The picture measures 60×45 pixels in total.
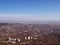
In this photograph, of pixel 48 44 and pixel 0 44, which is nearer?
pixel 0 44

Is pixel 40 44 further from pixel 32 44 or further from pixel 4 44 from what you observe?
pixel 4 44

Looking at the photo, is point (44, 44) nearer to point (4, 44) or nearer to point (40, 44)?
point (40, 44)

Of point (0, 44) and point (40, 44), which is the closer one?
point (0, 44)

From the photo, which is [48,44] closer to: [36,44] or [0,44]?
[36,44]

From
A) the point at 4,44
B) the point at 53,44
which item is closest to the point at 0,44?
the point at 4,44

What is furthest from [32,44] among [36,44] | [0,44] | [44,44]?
[0,44]

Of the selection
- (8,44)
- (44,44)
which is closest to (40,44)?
(44,44)

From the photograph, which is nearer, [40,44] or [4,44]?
[4,44]
